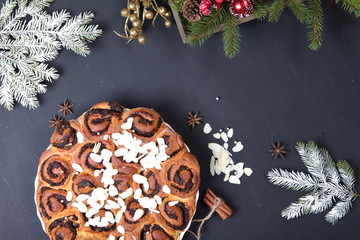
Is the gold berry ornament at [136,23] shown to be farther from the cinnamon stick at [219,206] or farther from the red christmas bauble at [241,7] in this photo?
the cinnamon stick at [219,206]

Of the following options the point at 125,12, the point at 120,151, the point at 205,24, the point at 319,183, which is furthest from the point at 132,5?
the point at 319,183

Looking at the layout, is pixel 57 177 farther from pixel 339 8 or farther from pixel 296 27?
pixel 339 8

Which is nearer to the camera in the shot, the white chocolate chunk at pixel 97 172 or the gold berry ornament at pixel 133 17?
the white chocolate chunk at pixel 97 172

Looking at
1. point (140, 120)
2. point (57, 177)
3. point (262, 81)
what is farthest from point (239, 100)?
point (57, 177)

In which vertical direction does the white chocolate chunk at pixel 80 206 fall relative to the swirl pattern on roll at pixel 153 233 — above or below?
above

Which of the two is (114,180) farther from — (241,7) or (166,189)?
(241,7)

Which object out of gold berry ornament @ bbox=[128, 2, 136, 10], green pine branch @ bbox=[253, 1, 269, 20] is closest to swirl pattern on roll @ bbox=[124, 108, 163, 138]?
gold berry ornament @ bbox=[128, 2, 136, 10]

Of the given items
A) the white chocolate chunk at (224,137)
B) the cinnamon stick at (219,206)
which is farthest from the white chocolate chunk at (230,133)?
the cinnamon stick at (219,206)
